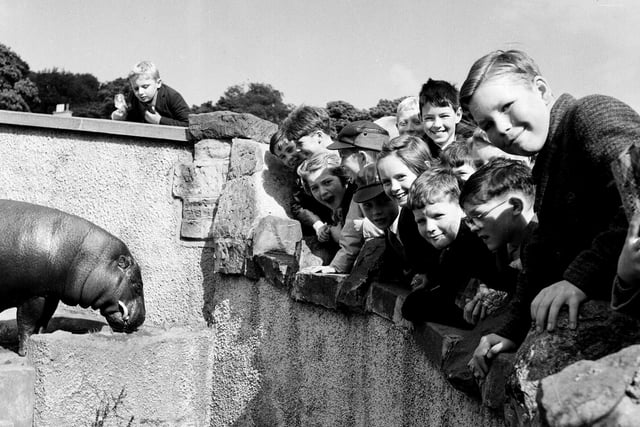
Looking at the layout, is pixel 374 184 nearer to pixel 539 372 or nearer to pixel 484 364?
pixel 484 364

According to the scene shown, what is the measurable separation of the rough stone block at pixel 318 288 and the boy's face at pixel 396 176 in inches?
24.1

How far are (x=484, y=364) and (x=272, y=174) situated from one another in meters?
3.98

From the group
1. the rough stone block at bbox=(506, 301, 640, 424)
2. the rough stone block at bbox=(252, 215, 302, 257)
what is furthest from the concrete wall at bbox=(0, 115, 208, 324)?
the rough stone block at bbox=(506, 301, 640, 424)

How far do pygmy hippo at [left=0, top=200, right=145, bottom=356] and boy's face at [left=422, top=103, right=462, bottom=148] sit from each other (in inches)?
107

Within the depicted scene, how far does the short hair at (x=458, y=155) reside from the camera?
3332 millimetres

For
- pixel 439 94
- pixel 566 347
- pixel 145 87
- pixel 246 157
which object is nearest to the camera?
pixel 566 347

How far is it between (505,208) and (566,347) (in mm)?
910

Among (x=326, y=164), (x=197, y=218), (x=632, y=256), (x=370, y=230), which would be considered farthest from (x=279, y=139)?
(x=632, y=256)

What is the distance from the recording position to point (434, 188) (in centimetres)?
296

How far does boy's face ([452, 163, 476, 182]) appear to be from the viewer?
3285 millimetres

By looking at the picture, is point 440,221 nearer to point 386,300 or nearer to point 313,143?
point 386,300

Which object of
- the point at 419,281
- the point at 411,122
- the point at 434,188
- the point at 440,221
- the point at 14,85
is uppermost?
the point at 14,85

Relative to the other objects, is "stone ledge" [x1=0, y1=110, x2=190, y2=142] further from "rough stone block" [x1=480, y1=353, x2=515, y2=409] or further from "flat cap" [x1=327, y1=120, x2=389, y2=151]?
"rough stone block" [x1=480, y1=353, x2=515, y2=409]

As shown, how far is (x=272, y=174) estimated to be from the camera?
606 centimetres
